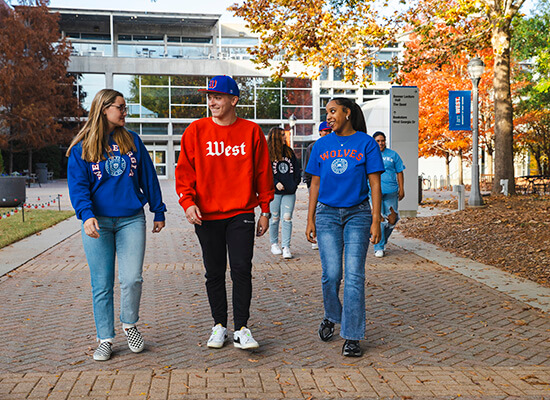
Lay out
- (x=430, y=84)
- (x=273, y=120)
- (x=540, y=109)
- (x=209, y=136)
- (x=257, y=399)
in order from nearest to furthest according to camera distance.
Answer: (x=257, y=399) → (x=209, y=136) → (x=430, y=84) → (x=540, y=109) → (x=273, y=120)

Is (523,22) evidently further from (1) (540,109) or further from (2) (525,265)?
(2) (525,265)

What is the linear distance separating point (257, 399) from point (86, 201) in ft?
6.05

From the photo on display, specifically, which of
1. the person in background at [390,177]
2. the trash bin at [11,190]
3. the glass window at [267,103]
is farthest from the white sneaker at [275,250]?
the glass window at [267,103]

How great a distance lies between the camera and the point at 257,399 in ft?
11.8

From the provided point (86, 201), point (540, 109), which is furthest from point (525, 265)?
point (540, 109)

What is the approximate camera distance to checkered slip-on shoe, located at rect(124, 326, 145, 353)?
4.44m

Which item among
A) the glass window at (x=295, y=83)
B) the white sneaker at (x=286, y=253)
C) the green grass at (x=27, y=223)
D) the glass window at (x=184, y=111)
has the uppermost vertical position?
the glass window at (x=295, y=83)

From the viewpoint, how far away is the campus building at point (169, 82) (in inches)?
1748

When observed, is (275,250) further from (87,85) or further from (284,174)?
(87,85)

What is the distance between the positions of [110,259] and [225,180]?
107 centimetres

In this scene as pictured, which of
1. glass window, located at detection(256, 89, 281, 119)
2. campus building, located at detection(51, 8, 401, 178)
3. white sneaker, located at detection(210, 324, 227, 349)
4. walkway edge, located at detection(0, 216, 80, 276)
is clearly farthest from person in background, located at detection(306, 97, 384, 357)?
glass window, located at detection(256, 89, 281, 119)

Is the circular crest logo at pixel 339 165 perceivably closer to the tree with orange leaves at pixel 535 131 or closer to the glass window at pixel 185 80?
the tree with orange leaves at pixel 535 131

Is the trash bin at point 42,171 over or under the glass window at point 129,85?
under

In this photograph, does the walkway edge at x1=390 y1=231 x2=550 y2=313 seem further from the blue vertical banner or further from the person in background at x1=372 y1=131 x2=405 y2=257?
the blue vertical banner
